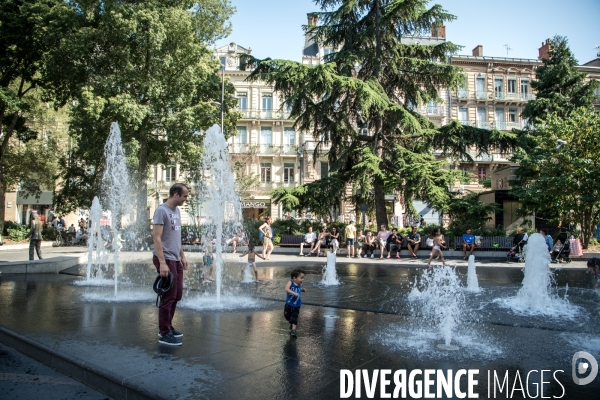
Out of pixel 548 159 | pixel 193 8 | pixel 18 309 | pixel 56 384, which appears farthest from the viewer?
pixel 193 8

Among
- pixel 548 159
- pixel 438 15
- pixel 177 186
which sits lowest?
pixel 177 186

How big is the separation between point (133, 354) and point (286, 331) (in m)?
2.02

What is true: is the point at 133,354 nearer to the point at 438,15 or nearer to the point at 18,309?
the point at 18,309

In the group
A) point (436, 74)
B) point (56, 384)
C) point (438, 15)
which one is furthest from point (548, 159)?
point (56, 384)

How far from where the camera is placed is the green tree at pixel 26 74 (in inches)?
934

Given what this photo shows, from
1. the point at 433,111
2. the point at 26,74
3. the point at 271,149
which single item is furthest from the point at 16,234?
the point at 433,111

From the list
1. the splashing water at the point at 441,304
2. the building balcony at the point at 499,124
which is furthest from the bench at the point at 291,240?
the building balcony at the point at 499,124

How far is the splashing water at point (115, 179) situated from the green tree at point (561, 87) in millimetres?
25479

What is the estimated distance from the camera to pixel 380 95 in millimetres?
20922

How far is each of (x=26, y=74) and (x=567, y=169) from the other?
2960 centimetres

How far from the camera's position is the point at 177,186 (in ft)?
18.8

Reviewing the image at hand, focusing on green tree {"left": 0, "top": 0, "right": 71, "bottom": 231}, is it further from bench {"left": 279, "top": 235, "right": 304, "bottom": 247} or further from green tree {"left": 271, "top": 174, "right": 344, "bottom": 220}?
bench {"left": 279, "top": 235, "right": 304, "bottom": 247}

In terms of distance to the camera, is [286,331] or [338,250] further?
[338,250]

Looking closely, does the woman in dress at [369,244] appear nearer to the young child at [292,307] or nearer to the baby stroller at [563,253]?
the baby stroller at [563,253]
